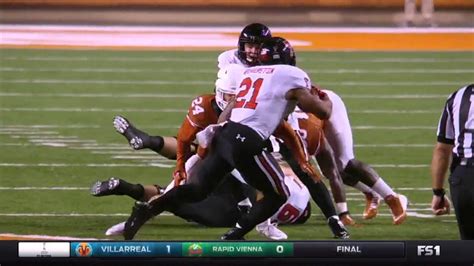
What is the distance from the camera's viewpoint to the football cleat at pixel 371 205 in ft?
30.0

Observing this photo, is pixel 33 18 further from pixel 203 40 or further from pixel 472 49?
pixel 472 49

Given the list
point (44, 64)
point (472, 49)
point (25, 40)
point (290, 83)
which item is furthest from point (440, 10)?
point (290, 83)

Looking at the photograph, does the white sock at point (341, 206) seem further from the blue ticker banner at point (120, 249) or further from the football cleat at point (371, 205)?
the blue ticker banner at point (120, 249)

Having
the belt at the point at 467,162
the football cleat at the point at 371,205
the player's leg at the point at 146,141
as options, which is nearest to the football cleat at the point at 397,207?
the football cleat at the point at 371,205

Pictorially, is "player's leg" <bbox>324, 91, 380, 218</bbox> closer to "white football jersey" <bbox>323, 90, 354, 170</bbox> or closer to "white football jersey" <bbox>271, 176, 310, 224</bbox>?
"white football jersey" <bbox>323, 90, 354, 170</bbox>

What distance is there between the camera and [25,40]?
2155 cm

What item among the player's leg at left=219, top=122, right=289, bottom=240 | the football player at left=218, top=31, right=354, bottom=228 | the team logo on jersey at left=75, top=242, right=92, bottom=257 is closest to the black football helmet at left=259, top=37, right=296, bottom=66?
the football player at left=218, top=31, right=354, bottom=228

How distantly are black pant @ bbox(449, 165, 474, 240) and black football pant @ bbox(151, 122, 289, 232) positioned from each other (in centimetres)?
127

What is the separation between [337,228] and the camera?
823 centimetres

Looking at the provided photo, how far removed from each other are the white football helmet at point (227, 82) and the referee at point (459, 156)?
1.80 metres

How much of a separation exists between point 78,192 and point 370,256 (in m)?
3.77

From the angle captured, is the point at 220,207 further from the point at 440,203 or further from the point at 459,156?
the point at 459,156

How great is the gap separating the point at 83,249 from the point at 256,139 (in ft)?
5.30

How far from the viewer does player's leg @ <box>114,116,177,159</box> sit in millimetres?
9297
